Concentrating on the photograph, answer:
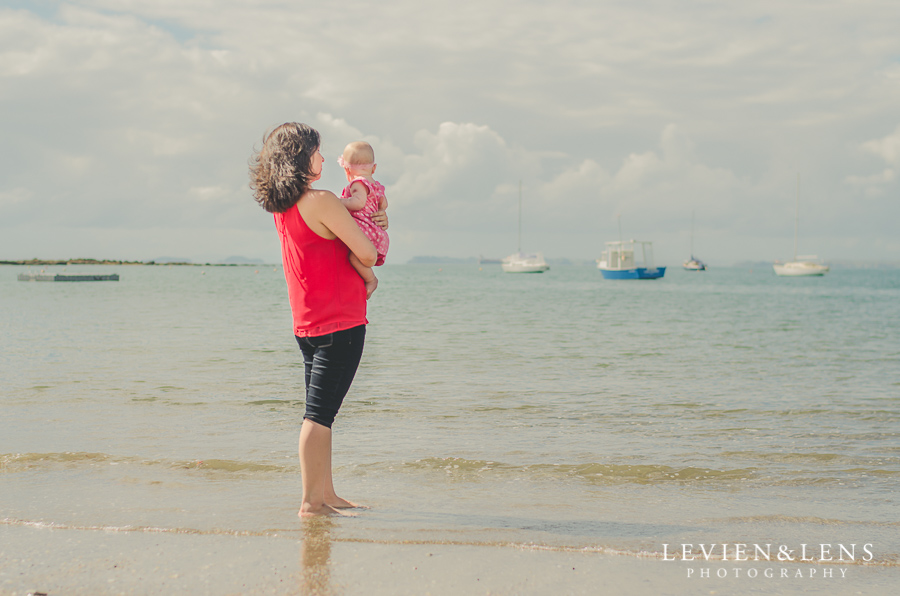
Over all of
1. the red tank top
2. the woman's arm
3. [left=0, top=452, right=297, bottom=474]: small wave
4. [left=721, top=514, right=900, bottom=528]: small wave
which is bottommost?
[left=721, top=514, right=900, bottom=528]: small wave

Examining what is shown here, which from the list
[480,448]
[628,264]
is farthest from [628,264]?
[480,448]

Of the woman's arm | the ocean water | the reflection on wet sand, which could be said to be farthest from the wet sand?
the woman's arm

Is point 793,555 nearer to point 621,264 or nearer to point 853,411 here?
point 853,411

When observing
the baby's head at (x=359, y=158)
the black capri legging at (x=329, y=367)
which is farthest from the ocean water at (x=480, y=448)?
the baby's head at (x=359, y=158)

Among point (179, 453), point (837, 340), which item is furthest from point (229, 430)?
point (837, 340)

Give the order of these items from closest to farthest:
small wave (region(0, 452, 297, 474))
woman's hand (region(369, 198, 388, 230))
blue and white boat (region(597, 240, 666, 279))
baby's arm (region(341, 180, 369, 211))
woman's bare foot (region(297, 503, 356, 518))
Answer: baby's arm (region(341, 180, 369, 211)), woman's hand (region(369, 198, 388, 230)), woman's bare foot (region(297, 503, 356, 518)), small wave (region(0, 452, 297, 474)), blue and white boat (region(597, 240, 666, 279))

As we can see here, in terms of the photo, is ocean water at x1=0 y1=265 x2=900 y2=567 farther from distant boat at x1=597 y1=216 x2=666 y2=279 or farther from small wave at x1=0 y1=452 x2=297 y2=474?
distant boat at x1=597 y1=216 x2=666 y2=279

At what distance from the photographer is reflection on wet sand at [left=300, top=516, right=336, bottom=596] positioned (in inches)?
118

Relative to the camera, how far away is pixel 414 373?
39.5 ft

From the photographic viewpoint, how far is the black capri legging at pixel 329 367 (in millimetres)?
3719

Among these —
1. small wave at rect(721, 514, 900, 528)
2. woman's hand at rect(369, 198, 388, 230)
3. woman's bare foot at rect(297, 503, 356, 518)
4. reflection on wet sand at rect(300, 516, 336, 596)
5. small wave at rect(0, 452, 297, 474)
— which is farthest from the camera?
small wave at rect(0, 452, 297, 474)

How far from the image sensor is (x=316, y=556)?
3373 millimetres

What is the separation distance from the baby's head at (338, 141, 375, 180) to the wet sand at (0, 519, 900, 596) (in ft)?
6.55

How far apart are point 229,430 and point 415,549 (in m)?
4.14
